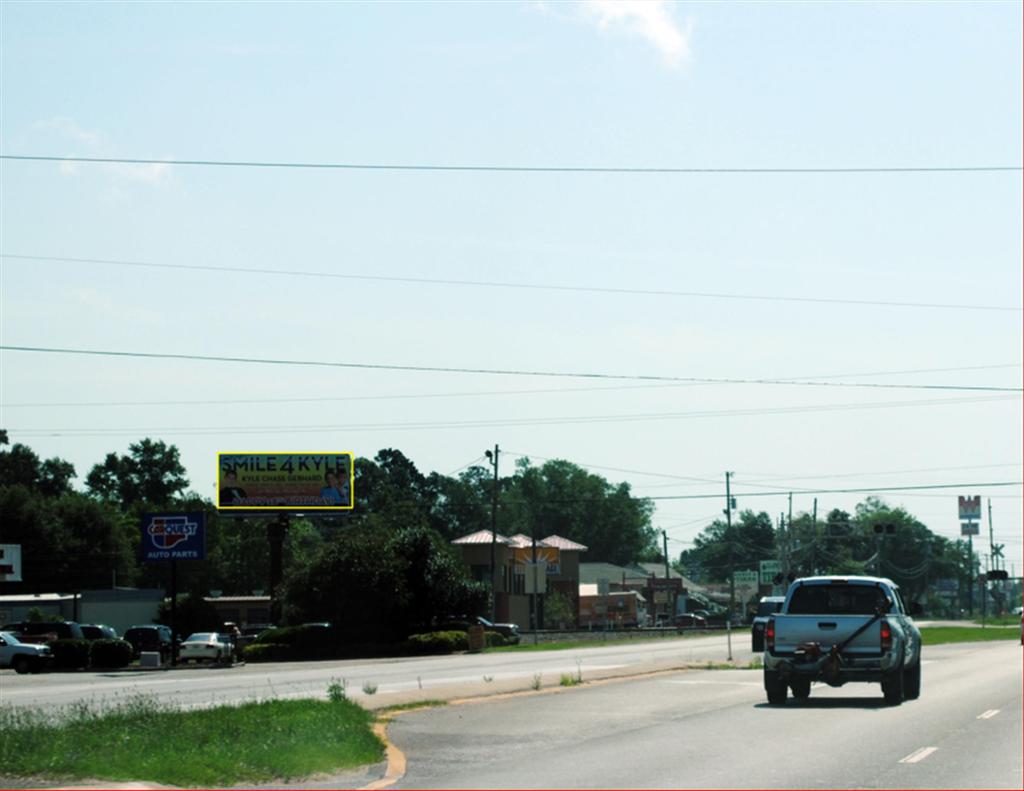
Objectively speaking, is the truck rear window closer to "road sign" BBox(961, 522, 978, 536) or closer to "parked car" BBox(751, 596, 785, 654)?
"parked car" BBox(751, 596, 785, 654)

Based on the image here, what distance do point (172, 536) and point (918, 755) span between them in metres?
47.3

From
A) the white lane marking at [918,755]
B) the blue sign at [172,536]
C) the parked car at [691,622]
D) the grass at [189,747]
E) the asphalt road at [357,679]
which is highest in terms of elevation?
the blue sign at [172,536]

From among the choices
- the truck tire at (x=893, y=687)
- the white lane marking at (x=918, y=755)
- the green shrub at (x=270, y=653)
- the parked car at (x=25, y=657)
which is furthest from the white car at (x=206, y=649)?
the white lane marking at (x=918, y=755)

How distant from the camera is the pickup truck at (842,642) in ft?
82.3

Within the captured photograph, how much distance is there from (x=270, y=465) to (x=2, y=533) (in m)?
43.8

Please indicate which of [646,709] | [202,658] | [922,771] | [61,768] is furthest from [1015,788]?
[202,658]

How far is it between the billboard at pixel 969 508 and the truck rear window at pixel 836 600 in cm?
10945

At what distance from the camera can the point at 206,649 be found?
58.2 m

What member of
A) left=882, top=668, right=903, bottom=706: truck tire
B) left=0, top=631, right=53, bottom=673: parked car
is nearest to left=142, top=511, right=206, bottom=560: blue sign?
left=0, top=631, right=53, bottom=673: parked car

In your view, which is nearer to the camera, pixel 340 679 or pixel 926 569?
pixel 340 679

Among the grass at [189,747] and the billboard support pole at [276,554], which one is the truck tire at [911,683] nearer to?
the grass at [189,747]

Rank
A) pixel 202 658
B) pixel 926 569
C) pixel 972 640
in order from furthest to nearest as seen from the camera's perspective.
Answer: pixel 926 569 < pixel 972 640 < pixel 202 658

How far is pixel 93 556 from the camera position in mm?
115875

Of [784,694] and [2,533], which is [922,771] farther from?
[2,533]
